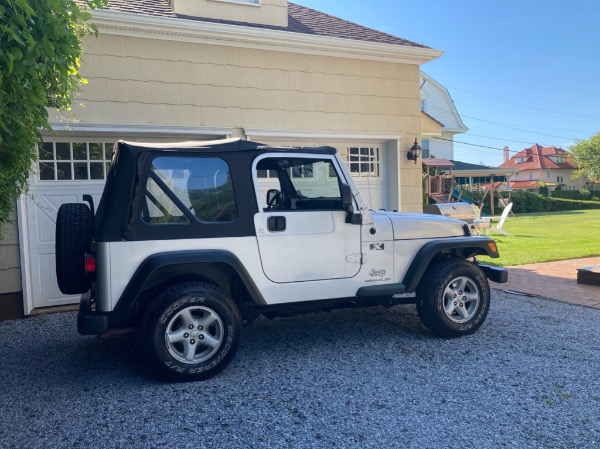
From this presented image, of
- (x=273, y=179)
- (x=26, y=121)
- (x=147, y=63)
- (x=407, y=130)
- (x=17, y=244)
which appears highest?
(x=147, y=63)

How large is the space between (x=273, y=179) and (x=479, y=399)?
2.87 meters

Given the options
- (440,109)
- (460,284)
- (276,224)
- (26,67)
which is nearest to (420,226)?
(460,284)

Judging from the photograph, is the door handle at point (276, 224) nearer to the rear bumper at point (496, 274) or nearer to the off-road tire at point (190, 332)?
the off-road tire at point (190, 332)

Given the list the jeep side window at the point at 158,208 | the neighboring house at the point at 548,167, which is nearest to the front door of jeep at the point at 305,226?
the jeep side window at the point at 158,208

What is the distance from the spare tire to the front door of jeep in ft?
4.93

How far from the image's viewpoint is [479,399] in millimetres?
3740

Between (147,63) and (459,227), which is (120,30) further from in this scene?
(459,227)

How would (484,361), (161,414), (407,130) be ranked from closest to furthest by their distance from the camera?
1. (161,414)
2. (484,361)
3. (407,130)

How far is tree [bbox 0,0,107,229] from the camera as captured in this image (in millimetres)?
2770

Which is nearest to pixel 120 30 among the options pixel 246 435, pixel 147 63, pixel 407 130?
pixel 147 63

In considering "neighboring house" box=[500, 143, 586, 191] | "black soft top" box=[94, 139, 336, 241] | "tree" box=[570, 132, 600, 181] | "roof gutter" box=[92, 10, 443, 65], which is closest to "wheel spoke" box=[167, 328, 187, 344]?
"black soft top" box=[94, 139, 336, 241]

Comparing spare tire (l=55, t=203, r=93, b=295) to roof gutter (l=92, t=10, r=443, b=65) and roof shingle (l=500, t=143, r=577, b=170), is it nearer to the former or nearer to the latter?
roof gutter (l=92, t=10, r=443, b=65)

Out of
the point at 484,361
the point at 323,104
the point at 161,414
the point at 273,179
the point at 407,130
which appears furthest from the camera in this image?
the point at 407,130

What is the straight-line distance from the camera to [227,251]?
169 inches
